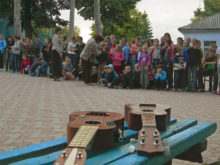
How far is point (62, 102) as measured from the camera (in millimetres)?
8109

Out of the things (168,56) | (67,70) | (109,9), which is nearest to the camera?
(168,56)

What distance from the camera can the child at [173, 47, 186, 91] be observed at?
11.7 metres

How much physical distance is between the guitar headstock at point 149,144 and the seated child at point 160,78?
994cm

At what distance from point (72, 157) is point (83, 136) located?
340mm

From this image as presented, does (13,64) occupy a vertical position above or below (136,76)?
above

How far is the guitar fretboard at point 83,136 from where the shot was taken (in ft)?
6.25

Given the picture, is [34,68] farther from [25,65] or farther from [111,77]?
[111,77]

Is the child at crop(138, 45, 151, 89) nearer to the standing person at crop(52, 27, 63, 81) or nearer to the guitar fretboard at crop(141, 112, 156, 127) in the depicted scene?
the standing person at crop(52, 27, 63, 81)

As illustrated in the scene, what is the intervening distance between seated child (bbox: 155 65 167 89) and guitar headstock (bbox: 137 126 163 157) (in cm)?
994

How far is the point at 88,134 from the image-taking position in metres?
2.05

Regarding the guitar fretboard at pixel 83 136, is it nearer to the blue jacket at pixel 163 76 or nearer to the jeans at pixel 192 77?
the blue jacket at pixel 163 76

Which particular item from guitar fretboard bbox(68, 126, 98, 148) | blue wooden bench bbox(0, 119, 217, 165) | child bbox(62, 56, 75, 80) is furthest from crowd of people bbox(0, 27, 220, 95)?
guitar fretboard bbox(68, 126, 98, 148)

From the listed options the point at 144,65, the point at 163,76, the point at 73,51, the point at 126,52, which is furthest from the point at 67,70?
the point at 163,76

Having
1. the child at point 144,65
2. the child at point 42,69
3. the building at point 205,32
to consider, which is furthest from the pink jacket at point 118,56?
the building at point 205,32
